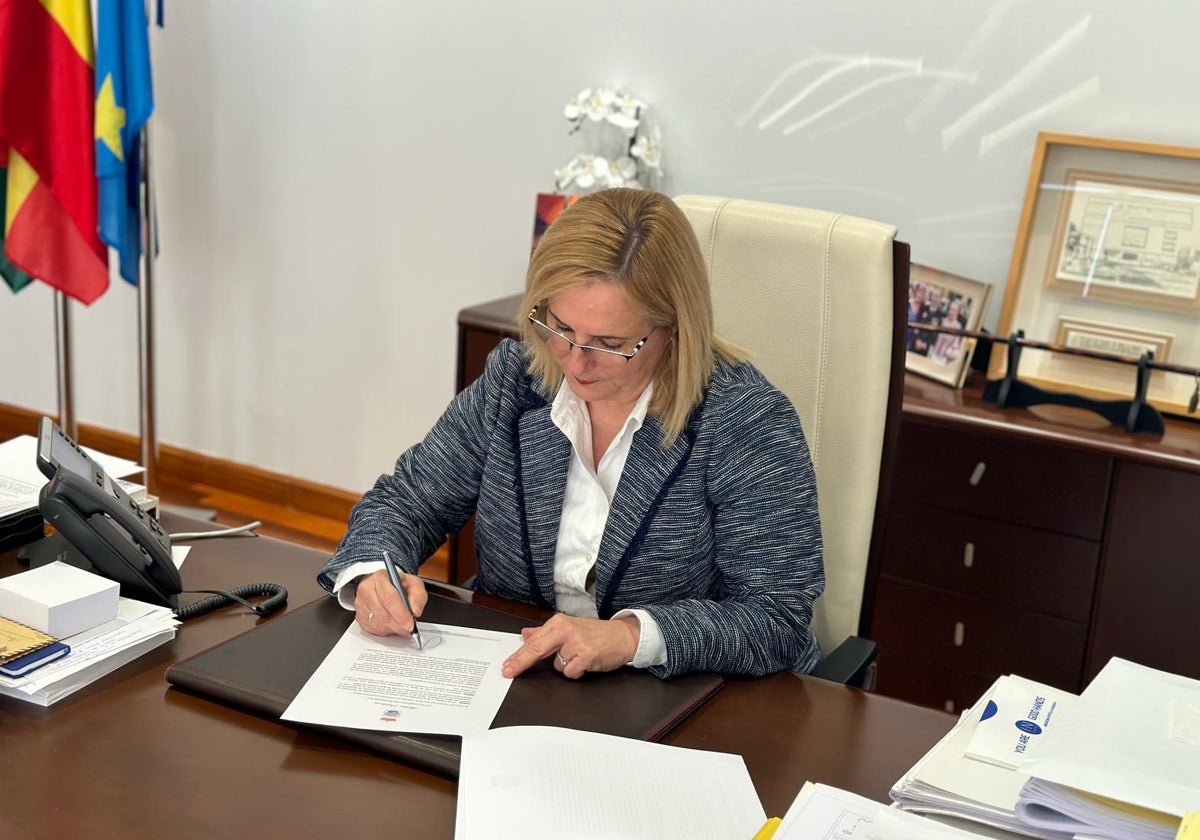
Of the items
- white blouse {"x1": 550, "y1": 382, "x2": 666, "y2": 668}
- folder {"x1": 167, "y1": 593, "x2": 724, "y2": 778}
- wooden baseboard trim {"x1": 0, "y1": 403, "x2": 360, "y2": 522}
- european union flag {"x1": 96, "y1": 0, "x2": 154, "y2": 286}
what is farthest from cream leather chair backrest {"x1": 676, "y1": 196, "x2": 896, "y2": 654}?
wooden baseboard trim {"x1": 0, "y1": 403, "x2": 360, "y2": 522}

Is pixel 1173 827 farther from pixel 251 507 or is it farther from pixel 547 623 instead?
pixel 251 507

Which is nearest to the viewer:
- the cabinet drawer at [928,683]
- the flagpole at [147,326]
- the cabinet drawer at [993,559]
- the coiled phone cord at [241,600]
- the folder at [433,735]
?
the folder at [433,735]

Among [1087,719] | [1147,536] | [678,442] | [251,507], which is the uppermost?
[678,442]

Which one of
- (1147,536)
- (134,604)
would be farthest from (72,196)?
(1147,536)

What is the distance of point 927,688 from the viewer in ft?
8.36

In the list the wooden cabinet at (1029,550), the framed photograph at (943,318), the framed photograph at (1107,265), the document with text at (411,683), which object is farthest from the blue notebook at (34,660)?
the framed photograph at (1107,265)

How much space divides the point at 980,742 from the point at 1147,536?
51.3 inches

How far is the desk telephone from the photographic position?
1.39m

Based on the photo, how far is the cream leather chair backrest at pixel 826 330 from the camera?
164 cm

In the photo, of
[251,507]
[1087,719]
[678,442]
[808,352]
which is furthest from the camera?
[251,507]

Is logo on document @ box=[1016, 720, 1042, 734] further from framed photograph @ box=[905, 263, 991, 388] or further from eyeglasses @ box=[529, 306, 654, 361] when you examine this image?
framed photograph @ box=[905, 263, 991, 388]

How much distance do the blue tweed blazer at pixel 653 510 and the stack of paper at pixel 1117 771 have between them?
1.29 feet

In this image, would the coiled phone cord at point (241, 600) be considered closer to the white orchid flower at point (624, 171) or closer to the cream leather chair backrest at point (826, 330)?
the cream leather chair backrest at point (826, 330)

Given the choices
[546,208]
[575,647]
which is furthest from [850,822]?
[546,208]
